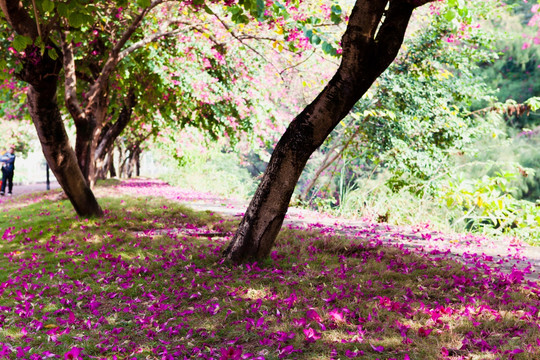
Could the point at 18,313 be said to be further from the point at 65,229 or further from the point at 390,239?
the point at 390,239

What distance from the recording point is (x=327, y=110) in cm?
422

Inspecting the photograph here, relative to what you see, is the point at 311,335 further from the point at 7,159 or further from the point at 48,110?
the point at 7,159

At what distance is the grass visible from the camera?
2.99 meters

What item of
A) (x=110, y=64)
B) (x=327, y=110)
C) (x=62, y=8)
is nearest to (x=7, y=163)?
(x=110, y=64)

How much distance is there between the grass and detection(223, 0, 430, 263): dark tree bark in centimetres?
40

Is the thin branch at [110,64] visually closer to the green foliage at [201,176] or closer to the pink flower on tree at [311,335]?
the pink flower on tree at [311,335]

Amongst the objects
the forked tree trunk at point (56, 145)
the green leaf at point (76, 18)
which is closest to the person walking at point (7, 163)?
the forked tree trunk at point (56, 145)

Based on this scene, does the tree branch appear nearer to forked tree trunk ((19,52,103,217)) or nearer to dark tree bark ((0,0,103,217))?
dark tree bark ((0,0,103,217))

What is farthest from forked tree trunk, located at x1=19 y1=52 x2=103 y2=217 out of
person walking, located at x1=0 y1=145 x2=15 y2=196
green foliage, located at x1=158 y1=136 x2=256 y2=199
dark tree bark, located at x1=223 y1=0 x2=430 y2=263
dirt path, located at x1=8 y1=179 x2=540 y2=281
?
green foliage, located at x1=158 y1=136 x2=256 y2=199

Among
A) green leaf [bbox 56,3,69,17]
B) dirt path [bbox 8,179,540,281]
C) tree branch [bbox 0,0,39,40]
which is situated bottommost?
dirt path [bbox 8,179,540,281]

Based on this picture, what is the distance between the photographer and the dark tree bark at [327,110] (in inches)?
159

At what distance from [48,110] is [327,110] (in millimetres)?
4297

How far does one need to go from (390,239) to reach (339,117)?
2.82 metres

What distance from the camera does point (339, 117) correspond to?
169 inches
